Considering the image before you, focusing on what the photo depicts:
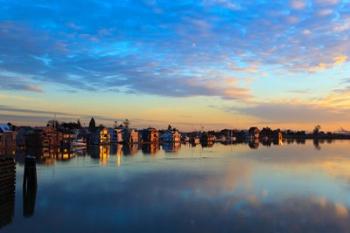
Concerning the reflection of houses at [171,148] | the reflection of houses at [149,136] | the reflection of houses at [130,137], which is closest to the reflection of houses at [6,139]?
the reflection of houses at [171,148]

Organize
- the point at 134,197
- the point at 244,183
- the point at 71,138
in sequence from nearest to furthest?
the point at 134,197
the point at 244,183
the point at 71,138

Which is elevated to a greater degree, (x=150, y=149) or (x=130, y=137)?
(x=130, y=137)

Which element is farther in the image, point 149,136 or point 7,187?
point 149,136

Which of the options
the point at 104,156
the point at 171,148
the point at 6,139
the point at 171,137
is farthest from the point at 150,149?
the point at 171,137

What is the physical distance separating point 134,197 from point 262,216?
344 inches

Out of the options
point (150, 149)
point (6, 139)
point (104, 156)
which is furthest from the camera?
point (150, 149)

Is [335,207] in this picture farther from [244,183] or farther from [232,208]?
[244,183]

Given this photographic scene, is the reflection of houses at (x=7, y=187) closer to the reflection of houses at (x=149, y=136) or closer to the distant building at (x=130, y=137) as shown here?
the distant building at (x=130, y=137)

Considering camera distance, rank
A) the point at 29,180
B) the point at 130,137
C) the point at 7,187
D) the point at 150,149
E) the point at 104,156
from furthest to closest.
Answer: the point at 130,137 → the point at 150,149 → the point at 104,156 → the point at 29,180 → the point at 7,187

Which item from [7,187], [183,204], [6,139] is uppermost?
[6,139]

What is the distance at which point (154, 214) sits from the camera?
20.7 meters

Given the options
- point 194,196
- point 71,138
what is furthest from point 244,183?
point 71,138

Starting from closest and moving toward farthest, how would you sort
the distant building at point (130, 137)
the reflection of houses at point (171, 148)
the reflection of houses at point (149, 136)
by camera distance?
the reflection of houses at point (171, 148) < the distant building at point (130, 137) < the reflection of houses at point (149, 136)

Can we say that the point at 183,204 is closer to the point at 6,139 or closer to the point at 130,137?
the point at 6,139
